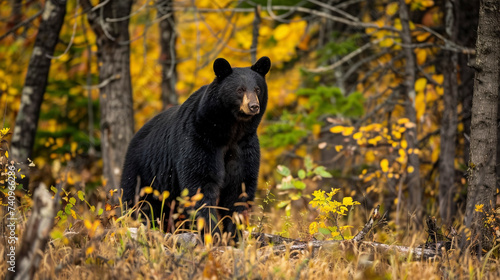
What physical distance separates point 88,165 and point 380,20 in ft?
19.1

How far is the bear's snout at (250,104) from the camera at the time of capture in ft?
13.4

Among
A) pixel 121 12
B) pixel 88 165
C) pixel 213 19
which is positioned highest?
pixel 213 19

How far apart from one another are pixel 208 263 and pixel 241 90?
5.49ft

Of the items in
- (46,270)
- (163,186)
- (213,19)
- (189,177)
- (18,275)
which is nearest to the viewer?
(18,275)

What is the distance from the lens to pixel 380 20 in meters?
8.61

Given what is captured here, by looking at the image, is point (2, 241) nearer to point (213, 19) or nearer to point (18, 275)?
point (18, 275)

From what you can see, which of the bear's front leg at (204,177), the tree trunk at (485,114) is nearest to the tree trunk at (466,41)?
the tree trunk at (485,114)

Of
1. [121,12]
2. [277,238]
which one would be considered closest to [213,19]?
[121,12]

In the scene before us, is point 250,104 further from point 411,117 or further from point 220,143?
point 411,117

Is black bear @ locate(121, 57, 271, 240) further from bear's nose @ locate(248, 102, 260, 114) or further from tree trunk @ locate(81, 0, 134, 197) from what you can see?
tree trunk @ locate(81, 0, 134, 197)

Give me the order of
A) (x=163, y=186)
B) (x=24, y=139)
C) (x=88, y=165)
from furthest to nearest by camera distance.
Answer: (x=88, y=165) → (x=24, y=139) → (x=163, y=186)

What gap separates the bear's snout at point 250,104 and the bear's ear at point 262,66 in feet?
1.29

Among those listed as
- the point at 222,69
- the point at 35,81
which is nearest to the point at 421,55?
the point at 222,69

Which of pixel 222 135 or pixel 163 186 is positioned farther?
pixel 163 186
